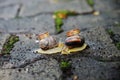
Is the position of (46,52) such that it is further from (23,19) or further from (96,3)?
(96,3)

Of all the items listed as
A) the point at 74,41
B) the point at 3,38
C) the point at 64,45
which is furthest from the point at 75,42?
the point at 3,38

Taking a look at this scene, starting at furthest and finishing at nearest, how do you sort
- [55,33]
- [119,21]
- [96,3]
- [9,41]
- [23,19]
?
[96,3] → [23,19] → [119,21] → [55,33] → [9,41]

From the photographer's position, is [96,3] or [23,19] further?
[96,3]

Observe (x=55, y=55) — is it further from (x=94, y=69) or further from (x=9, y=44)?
(x=9, y=44)

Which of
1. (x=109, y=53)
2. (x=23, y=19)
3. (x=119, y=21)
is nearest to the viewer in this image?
(x=109, y=53)

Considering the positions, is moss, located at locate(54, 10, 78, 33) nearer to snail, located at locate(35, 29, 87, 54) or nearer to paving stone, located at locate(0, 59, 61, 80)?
snail, located at locate(35, 29, 87, 54)

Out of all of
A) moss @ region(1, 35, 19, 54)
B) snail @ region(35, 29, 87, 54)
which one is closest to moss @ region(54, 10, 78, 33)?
moss @ region(1, 35, 19, 54)

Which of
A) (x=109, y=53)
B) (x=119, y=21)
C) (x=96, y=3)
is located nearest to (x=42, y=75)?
(x=109, y=53)
